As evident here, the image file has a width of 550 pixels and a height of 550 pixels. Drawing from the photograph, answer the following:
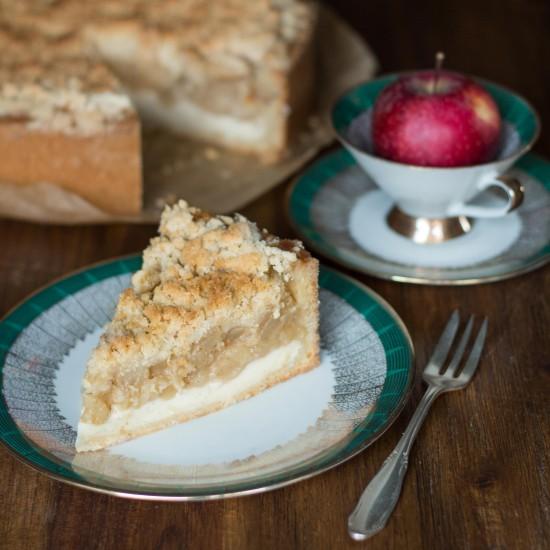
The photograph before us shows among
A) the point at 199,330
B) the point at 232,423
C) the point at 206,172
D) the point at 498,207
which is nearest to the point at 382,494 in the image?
the point at 232,423

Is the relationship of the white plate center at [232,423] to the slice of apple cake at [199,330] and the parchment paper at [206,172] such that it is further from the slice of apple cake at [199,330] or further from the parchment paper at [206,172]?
the parchment paper at [206,172]

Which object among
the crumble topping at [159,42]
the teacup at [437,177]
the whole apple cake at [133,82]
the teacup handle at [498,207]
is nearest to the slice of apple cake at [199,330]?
the teacup at [437,177]

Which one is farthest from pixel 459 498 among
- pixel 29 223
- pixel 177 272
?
pixel 29 223

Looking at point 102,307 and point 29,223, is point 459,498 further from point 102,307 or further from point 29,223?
point 29,223

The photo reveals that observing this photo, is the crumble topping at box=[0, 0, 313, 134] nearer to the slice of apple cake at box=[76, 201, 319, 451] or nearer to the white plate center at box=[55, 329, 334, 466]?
the slice of apple cake at box=[76, 201, 319, 451]

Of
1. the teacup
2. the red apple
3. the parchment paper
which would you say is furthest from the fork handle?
the parchment paper

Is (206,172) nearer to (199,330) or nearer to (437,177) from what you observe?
(437,177)
